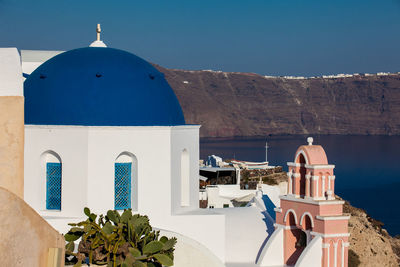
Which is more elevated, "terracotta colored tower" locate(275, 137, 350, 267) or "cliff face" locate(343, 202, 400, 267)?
"terracotta colored tower" locate(275, 137, 350, 267)

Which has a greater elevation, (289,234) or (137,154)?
(137,154)

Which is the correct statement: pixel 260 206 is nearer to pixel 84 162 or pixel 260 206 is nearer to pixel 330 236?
pixel 330 236

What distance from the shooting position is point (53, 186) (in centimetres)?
1288

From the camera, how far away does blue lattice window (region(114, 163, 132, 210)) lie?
1273 cm

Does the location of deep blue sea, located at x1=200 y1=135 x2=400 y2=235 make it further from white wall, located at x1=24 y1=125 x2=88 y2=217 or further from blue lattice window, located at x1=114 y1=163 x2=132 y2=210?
white wall, located at x1=24 y1=125 x2=88 y2=217

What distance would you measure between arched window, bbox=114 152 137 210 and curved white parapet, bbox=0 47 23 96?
19.3ft

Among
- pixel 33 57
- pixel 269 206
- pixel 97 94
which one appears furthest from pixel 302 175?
pixel 33 57

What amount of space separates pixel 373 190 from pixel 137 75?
55.1 m

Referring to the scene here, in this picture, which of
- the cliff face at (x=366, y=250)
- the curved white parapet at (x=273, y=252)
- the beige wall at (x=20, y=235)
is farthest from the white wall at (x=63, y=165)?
the cliff face at (x=366, y=250)

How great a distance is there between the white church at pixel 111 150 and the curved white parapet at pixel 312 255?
4.33ft

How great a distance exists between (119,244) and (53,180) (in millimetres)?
3548

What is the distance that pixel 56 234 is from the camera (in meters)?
5.94

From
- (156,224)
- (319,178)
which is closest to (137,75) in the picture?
(156,224)

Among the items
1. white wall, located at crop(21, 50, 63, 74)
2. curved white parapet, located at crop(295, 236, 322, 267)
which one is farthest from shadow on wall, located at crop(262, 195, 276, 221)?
white wall, located at crop(21, 50, 63, 74)
